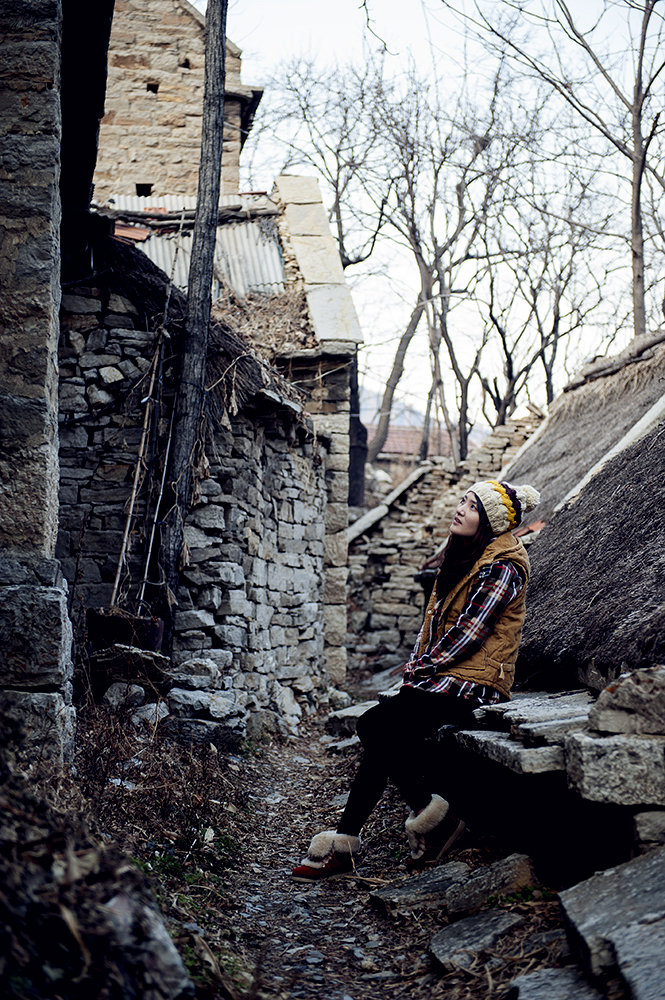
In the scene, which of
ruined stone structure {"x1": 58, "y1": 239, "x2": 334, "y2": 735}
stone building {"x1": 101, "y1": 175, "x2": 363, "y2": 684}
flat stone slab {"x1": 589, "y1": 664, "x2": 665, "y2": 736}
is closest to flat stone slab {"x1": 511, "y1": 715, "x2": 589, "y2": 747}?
flat stone slab {"x1": 589, "y1": 664, "x2": 665, "y2": 736}

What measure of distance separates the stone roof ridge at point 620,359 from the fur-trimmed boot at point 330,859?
529 cm

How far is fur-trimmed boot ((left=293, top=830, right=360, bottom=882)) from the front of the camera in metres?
3.56

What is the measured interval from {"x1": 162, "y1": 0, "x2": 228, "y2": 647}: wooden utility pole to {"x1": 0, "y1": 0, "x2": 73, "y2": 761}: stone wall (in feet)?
8.54

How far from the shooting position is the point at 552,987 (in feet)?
6.89

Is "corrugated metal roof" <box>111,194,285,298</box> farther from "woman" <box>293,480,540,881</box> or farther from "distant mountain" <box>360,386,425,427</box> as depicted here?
"woman" <box>293,480,540,881</box>

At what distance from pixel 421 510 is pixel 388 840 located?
330 inches

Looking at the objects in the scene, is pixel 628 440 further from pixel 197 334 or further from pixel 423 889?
pixel 423 889

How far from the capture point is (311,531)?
28.3ft

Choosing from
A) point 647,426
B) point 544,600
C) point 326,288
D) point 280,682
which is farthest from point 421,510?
point 544,600

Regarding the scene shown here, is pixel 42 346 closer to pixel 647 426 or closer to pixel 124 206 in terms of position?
pixel 647 426

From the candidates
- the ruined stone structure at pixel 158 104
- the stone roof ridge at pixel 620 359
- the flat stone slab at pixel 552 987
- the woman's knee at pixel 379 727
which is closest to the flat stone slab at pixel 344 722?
the woman's knee at pixel 379 727

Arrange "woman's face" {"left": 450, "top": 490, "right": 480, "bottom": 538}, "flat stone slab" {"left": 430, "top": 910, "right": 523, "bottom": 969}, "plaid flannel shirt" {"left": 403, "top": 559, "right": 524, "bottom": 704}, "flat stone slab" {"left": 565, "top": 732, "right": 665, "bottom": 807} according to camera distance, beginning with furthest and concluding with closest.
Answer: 1. "woman's face" {"left": 450, "top": 490, "right": 480, "bottom": 538}
2. "plaid flannel shirt" {"left": 403, "top": 559, "right": 524, "bottom": 704}
3. "flat stone slab" {"left": 430, "top": 910, "right": 523, "bottom": 969}
4. "flat stone slab" {"left": 565, "top": 732, "right": 665, "bottom": 807}

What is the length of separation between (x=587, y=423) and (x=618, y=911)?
6.36m

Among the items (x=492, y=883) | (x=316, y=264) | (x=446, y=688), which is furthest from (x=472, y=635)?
(x=316, y=264)
